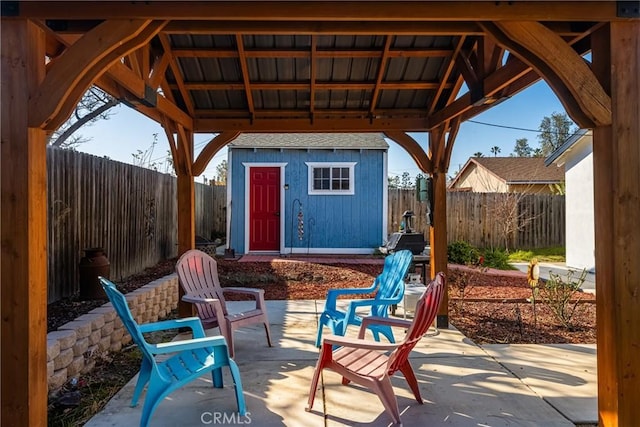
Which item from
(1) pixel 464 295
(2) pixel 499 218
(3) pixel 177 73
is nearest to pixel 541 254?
(2) pixel 499 218

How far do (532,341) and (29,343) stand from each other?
4.29m

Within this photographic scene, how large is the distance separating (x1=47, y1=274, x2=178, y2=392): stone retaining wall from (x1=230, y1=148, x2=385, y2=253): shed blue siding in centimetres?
491

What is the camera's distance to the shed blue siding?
9.45 meters

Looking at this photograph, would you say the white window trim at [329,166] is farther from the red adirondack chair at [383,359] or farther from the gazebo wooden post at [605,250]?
the gazebo wooden post at [605,250]

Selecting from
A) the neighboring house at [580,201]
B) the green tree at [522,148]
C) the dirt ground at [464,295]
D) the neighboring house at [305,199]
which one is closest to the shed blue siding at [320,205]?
the neighboring house at [305,199]

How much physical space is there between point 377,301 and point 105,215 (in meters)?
3.84

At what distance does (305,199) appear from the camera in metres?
9.48

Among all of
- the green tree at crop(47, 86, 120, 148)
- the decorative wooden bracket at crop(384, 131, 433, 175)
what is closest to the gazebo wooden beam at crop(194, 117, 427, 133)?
the decorative wooden bracket at crop(384, 131, 433, 175)

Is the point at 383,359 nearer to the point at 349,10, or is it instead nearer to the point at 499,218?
the point at 349,10

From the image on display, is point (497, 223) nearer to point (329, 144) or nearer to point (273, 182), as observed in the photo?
point (329, 144)

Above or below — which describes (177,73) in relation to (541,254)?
above

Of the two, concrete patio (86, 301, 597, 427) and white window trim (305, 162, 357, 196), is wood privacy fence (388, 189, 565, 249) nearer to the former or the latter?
white window trim (305, 162, 357, 196)

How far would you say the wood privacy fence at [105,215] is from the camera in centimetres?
418

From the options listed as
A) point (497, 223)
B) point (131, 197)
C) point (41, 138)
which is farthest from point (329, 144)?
point (41, 138)
